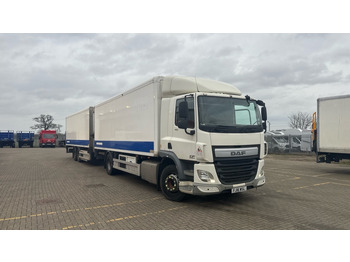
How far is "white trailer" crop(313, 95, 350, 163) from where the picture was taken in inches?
432

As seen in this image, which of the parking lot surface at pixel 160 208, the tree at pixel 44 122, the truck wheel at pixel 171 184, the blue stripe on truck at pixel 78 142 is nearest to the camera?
the parking lot surface at pixel 160 208

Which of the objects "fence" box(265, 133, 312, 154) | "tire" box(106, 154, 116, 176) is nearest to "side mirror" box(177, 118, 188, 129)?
"tire" box(106, 154, 116, 176)

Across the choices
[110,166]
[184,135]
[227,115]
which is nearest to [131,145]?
[184,135]

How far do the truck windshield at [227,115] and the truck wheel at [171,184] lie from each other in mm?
1562

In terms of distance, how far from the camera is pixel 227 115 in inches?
245

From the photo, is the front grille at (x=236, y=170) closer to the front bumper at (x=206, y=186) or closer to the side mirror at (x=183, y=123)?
the front bumper at (x=206, y=186)

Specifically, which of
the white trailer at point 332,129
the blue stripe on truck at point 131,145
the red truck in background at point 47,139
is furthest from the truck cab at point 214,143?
the red truck in background at point 47,139

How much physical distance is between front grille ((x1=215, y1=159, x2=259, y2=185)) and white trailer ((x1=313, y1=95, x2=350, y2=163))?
22.9 ft

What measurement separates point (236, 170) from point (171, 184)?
178 centimetres

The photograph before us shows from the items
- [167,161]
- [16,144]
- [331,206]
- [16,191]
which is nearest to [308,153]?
A: [331,206]

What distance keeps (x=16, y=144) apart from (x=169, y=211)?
1935 inches

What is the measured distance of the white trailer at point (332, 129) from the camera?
11.0m

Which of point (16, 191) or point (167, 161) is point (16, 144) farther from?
point (167, 161)

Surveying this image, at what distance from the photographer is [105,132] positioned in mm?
11531
